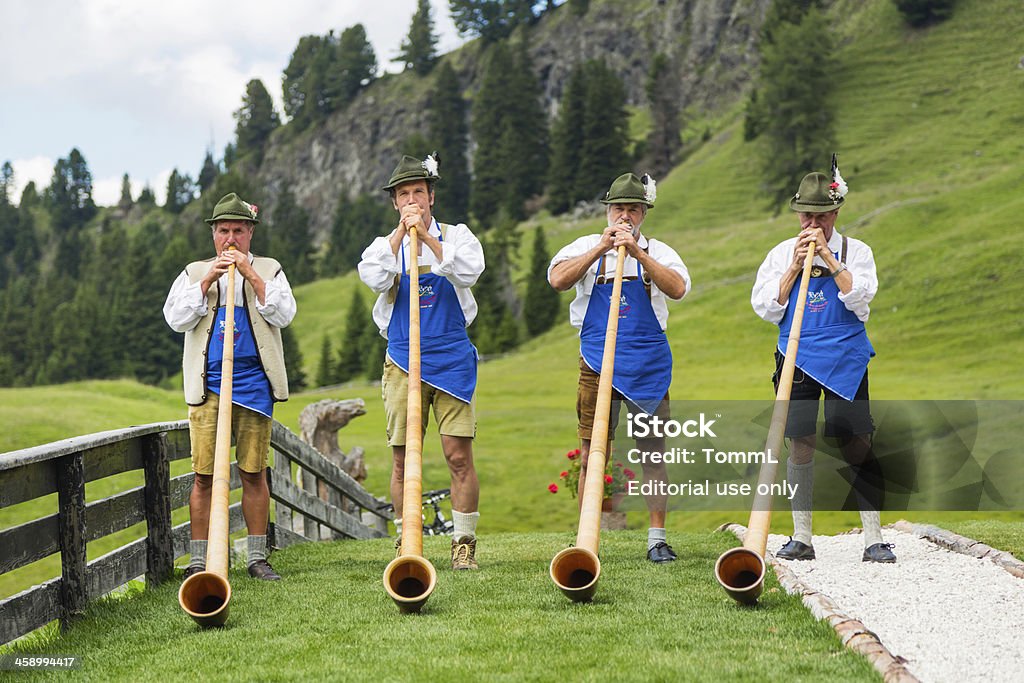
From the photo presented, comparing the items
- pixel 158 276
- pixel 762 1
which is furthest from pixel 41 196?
pixel 762 1

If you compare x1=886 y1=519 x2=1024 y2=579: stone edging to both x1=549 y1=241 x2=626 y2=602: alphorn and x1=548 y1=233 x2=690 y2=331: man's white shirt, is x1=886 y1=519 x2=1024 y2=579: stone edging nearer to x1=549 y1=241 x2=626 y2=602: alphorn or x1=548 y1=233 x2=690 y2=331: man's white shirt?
x1=548 y1=233 x2=690 y2=331: man's white shirt

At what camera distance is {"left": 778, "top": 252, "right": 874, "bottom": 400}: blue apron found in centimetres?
628

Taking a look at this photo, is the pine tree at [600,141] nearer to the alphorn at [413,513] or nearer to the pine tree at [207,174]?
the alphorn at [413,513]

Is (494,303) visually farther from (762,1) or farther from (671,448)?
(762,1)

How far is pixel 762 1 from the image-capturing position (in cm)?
11125

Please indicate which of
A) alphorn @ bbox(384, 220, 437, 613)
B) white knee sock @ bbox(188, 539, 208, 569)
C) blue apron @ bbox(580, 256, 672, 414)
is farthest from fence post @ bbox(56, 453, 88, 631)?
blue apron @ bbox(580, 256, 672, 414)

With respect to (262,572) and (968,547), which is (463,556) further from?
(968,547)

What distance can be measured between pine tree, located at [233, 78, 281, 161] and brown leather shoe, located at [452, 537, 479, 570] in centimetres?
15524

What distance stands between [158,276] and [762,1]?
67.5 m

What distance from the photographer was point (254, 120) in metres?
157

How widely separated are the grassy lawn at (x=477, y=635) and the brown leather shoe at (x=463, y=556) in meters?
0.11

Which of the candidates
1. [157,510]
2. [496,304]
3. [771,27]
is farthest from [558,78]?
[157,510]

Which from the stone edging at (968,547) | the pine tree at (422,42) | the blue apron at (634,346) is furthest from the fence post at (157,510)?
the pine tree at (422,42)

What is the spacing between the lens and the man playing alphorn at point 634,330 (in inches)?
250
